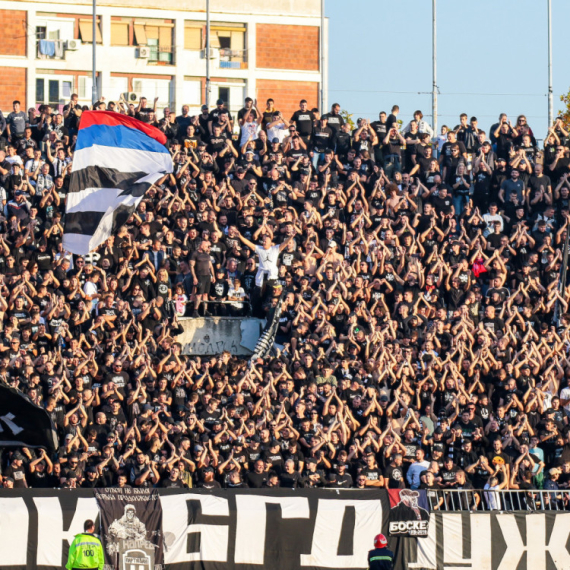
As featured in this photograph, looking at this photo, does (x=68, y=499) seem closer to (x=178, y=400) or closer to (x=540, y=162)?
(x=178, y=400)

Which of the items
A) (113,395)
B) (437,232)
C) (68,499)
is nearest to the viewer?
(68,499)

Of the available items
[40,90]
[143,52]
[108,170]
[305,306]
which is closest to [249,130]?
[305,306]

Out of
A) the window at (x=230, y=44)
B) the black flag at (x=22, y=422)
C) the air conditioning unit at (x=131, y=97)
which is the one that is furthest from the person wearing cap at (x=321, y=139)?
the window at (x=230, y=44)

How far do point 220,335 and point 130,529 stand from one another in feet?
28.4

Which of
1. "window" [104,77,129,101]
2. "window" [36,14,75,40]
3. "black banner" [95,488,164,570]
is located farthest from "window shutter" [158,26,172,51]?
"black banner" [95,488,164,570]

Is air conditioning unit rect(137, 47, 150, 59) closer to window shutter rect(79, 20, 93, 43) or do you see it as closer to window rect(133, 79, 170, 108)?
window rect(133, 79, 170, 108)

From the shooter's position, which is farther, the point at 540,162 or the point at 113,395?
the point at 540,162

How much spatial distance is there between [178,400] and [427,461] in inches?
184

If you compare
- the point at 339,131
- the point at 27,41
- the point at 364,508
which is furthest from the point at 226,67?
the point at 364,508

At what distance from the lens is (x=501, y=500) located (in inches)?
912

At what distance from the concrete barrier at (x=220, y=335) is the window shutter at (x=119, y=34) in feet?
126

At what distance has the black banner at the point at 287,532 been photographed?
20.3 meters

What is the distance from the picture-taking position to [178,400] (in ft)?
80.8

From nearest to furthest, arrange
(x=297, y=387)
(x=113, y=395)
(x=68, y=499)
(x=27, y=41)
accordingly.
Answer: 1. (x=68, y=499)
2. (x=113, y=395)
3. (x=297, y=387)
4. (x=27, y=41)
